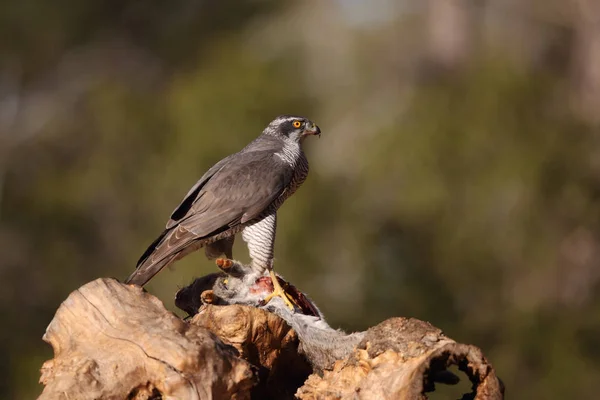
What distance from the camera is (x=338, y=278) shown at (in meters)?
19.1

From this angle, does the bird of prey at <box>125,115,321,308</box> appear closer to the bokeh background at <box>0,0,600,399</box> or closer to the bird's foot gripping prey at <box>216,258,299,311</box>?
the bird's foot gripping prey at <box>216,258,299,311</box>

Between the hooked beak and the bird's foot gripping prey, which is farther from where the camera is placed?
the hooked beak

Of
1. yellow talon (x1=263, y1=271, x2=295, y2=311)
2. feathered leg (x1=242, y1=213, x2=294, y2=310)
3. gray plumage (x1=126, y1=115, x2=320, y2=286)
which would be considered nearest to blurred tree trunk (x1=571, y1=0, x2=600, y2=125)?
gray plumage (x1=126, y1=115, x2=320, y2=286)

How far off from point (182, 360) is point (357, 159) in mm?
17454

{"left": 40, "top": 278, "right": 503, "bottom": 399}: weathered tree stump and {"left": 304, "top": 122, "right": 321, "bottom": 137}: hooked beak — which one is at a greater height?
{"left": 304, "top": 122, "right": 321, "bottom": 137}: hooked beak

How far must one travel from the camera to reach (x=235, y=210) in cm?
564

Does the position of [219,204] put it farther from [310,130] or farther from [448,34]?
[448,34]

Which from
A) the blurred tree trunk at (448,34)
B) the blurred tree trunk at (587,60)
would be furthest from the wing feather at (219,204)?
the blurred tree trunk at (448,34)

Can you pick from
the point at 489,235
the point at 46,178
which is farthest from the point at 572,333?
the point at 46,178

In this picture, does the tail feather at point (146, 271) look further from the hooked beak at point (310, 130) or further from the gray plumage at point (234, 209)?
the hooked beak at point (310, 130)

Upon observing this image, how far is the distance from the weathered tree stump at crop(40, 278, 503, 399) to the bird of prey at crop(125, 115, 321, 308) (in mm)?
1132

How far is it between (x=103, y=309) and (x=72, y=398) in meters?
0.42

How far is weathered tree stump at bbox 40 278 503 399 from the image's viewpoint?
12.3ft

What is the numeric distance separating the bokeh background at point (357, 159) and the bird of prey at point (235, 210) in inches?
373
